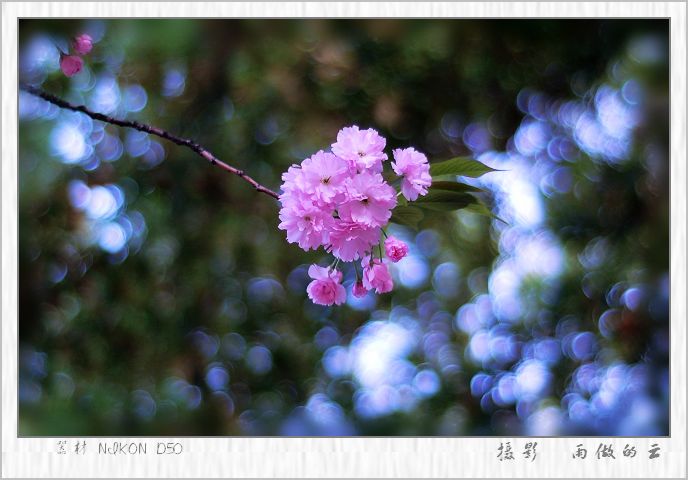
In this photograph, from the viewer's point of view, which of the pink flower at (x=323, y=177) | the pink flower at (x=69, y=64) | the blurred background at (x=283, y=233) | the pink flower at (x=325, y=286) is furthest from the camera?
the blurred background at (x=283, y=233)

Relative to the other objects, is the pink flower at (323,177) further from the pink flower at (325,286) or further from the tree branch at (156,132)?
the pink flower at (325,286)

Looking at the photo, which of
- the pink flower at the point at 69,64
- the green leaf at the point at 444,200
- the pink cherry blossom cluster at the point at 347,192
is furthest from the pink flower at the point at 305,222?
the pink flower at the point at 69,64

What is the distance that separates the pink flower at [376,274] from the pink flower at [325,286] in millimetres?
41

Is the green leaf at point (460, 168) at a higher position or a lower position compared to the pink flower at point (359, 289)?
higher

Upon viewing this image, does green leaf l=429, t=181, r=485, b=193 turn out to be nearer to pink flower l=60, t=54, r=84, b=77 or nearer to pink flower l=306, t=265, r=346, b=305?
pink flower l=306, t=265, r=346, b=305

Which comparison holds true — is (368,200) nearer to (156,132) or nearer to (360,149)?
(360,149)

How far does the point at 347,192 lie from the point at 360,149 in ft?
0.14

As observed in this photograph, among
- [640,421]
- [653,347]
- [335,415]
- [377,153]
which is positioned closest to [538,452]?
[640,421]

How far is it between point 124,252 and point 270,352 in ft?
1.82

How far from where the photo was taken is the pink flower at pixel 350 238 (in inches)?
22.4

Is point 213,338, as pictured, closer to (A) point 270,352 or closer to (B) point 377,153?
(A) point 270,352

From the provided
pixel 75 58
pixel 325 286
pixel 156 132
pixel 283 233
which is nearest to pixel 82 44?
pixel 75 58

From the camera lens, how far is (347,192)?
556mm

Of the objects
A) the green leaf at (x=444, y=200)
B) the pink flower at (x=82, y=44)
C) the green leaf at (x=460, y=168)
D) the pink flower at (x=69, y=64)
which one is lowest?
the green leaf at (x=444, y=200)
